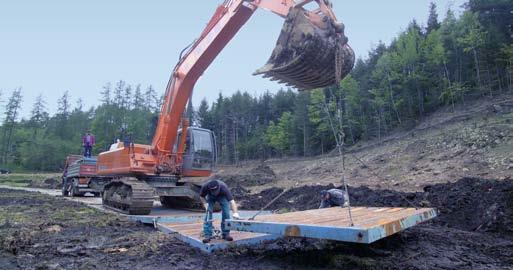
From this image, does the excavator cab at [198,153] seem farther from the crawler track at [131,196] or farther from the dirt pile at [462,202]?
the dirt pile at [462,202]

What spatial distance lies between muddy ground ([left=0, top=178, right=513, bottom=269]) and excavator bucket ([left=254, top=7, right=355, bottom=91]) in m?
2.86

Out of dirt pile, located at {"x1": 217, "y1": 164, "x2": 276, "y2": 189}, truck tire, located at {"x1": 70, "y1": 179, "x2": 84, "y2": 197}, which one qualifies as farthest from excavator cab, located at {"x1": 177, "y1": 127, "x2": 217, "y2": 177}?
dirt pile, located at {"x1": 217, "y1": 164, "x2": 276, "y2": 189}

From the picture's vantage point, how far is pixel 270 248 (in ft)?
20.9

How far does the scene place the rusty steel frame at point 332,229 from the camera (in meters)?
4.31

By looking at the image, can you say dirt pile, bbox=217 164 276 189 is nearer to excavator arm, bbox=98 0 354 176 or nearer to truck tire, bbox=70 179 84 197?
truck tire, bbox=70 179 84 197

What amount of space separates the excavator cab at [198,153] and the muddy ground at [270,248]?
8.59ft

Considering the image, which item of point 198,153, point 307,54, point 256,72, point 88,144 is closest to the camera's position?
point 307,54

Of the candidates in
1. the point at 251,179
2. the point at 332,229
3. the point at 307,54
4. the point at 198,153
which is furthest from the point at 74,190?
the point at 332,229

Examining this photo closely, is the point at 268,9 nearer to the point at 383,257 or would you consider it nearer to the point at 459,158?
the point at 383,257

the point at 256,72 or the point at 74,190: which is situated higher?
the point at 256,72

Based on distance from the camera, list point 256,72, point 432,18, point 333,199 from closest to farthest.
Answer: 1. point 256,72
2. point 333,199
3. point 432,18

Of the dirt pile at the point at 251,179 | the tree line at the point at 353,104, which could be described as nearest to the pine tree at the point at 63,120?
the tree line at the point at 353,104

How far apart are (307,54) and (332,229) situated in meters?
3.19

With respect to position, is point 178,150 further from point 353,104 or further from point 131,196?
point 353,104
